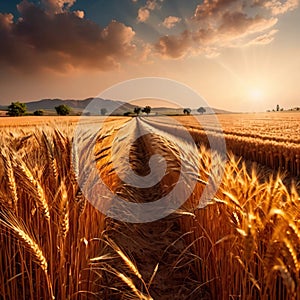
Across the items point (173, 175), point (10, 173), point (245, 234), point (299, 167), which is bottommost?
point (299, 167)

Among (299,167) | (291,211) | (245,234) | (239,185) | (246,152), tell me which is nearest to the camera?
(245,234)

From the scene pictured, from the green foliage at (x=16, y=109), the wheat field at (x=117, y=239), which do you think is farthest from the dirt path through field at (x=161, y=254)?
the green foliage at (x=16, y=109)

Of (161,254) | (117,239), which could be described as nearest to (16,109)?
(117,239)

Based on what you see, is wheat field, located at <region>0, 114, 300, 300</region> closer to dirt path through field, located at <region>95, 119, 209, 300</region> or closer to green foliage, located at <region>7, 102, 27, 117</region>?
dirt path through field, located at <region>95, 119, 209, 300</region>

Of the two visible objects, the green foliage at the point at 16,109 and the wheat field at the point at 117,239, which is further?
the green foliage at the point at 16,109

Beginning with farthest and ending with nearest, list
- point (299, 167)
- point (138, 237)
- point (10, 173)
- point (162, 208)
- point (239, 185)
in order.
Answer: point (299, 167)
point (162, 208)
point (138, 237)
point (239, 185)
point (10, 173)

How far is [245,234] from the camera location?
3.61ft

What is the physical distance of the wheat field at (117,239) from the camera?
4.29 feet

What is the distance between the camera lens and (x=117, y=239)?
329 centimetres

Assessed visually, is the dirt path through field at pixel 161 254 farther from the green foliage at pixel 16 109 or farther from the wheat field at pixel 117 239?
the green foliage at pixel 16 109

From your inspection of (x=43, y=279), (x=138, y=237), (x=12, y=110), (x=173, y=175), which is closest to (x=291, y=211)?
(x=43, y=279)

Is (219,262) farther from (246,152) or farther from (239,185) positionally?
(246,152)

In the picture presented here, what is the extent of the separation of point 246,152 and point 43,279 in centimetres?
1131


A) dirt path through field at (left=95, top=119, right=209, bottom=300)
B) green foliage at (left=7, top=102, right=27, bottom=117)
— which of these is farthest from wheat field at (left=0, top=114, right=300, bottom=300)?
green foliage at (left=7, top=102, right=27, bottom=117)
